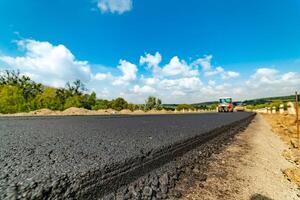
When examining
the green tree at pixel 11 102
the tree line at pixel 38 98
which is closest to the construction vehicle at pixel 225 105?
the tree line at pixel 38 98

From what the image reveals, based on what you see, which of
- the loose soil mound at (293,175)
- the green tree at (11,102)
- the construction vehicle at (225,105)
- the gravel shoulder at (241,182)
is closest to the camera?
the gravel shoulder at (241,182)

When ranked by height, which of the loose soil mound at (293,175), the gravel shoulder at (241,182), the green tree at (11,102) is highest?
the green tree at (11,102)

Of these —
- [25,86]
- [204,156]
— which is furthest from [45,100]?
[204,156]

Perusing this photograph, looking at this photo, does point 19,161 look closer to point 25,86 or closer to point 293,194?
point 293,194

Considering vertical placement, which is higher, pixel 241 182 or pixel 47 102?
pixel 47 102

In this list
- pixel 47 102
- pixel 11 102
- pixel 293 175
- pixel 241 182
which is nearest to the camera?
pixel 241 182

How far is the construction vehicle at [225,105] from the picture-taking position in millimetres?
41938

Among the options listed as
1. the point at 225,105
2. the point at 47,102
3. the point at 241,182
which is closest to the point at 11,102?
the point at 47,102

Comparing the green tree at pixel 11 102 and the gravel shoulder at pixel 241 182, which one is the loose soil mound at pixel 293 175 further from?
the green tree at pixel 11 102

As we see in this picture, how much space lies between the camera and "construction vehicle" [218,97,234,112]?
41.9 metres

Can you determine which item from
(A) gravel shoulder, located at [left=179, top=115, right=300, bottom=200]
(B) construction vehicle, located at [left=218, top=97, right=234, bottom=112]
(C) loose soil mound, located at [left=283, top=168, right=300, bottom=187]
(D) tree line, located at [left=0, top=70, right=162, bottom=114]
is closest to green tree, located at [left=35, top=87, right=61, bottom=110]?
(D) tree line, located at [left=0, top=70, right=162, bottom=114]

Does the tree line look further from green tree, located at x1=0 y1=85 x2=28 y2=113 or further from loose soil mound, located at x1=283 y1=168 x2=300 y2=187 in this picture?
loose soil mound, located at x1=283 y1=168 x2=300 y2=187

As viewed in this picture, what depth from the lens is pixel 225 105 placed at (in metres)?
42.1

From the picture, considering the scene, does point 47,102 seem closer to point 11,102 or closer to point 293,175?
point 11,102
